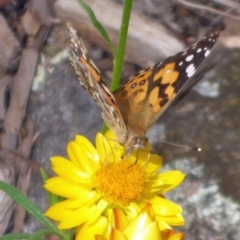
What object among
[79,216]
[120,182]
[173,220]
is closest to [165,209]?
[173,220]

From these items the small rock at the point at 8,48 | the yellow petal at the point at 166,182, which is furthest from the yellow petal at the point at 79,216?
the small rock at the point at 8,48

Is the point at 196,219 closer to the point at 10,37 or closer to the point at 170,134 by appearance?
the point at 170,134

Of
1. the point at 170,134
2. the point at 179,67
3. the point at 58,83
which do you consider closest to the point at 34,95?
the point at 58,83

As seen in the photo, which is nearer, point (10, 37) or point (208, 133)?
point (208, 133)

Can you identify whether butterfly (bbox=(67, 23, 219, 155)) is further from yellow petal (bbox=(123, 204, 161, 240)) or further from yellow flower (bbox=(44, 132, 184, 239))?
yellow petal (bbox=(123, 204, 161, 240))

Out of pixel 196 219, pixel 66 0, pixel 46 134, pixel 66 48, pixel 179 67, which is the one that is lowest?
pixel 196 219

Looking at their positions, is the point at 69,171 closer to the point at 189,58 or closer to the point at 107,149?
the point at 107,149

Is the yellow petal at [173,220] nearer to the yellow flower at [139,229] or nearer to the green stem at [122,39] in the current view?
the yellow flower at [139,229]
